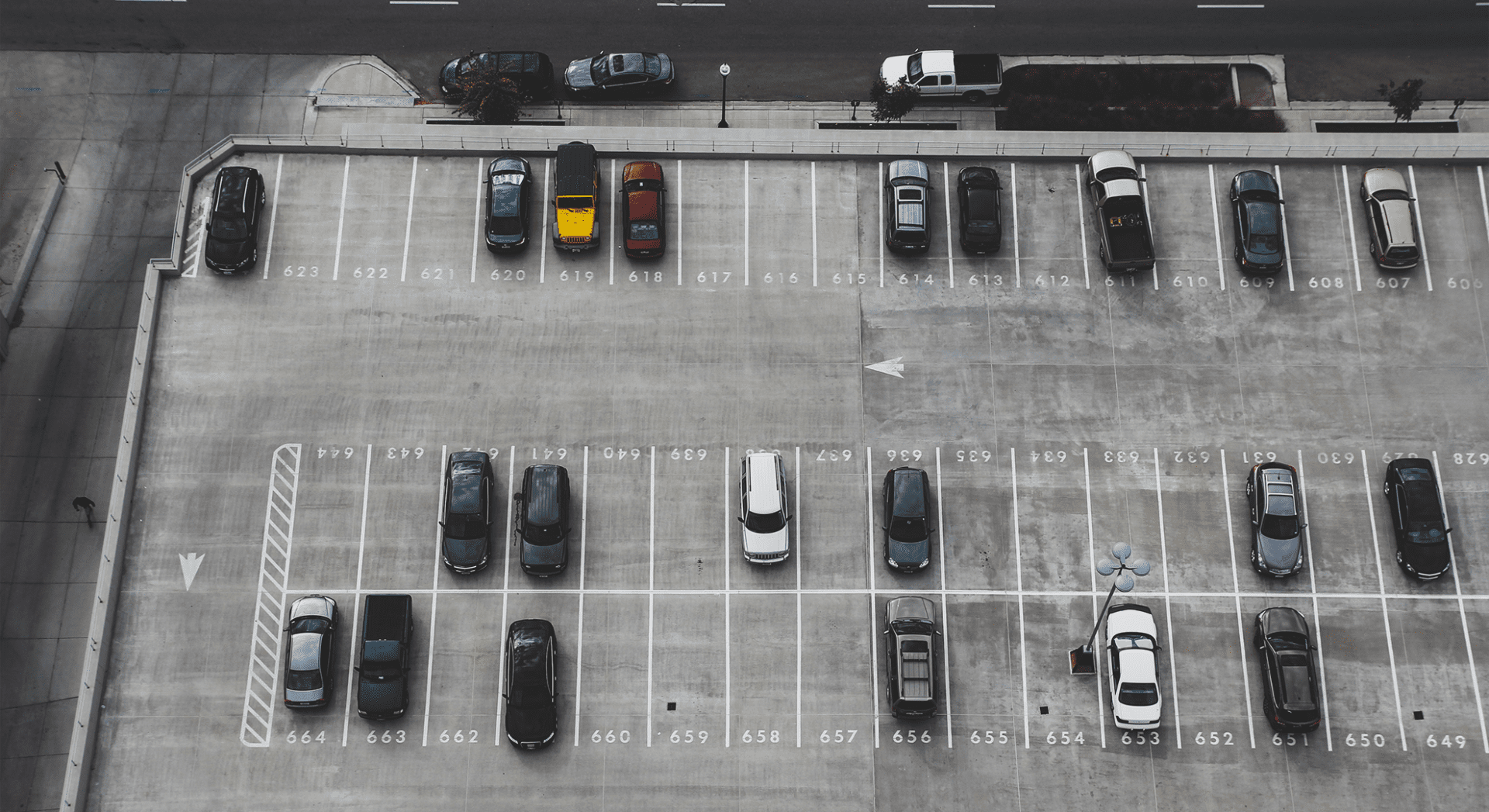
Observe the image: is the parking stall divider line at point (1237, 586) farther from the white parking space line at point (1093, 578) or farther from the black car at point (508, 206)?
the black car at point (508, 206)

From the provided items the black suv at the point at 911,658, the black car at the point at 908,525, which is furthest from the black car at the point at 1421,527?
the black suv at the point at 911,658

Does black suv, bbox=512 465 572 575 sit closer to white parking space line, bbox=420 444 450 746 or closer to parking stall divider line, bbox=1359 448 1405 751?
white parking space line, bbox=420 444 450 746

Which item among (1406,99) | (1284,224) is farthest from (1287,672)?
(1406,99)

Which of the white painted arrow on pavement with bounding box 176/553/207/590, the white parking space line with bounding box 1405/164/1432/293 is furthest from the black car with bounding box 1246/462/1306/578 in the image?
the white painted arrow on pavement with bounding box 176/553/207/590

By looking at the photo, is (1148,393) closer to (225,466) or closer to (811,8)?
(811,8)

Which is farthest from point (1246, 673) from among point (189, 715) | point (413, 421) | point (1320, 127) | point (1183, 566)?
point (189, 715)

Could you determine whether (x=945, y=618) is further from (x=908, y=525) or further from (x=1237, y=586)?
(x=1237, y=586)
